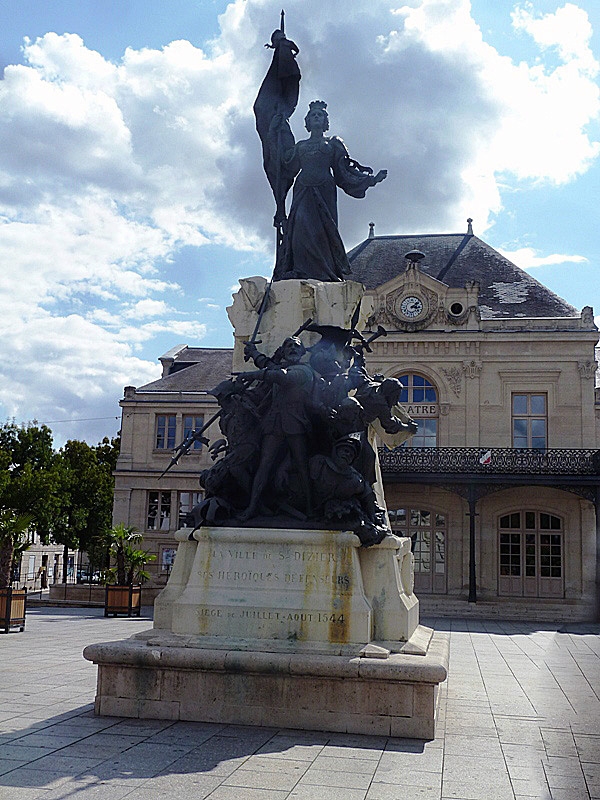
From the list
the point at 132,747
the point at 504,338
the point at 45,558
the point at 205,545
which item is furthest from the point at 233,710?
the point at 45,558

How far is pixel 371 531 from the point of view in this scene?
21.6 ft

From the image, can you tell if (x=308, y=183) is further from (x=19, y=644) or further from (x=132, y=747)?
(x=19, y=644)

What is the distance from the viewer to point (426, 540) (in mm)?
30641

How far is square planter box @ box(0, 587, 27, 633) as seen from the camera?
14.4 m

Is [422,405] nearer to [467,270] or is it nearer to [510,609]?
[467,270]

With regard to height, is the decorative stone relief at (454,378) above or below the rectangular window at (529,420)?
above

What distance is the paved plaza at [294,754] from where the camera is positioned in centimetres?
469

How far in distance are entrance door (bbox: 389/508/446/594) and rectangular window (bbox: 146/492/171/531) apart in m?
11.4

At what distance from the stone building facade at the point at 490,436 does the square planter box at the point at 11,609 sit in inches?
573

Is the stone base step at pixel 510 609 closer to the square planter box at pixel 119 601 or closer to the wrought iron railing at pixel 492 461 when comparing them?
the wrought iron railing at pixel 492 461

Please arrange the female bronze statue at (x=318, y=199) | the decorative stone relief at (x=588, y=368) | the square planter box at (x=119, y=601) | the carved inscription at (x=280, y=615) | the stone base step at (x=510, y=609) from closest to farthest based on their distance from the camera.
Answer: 1. the carved inscription at (x=280, y=615)
2. the female bronze statue at (x=318, y=199)
3. the square planter box at (x=119, y=601)
4. the stone base step at (x=510, y=609)
5. the decorative stone relief at (x=588, y=368)

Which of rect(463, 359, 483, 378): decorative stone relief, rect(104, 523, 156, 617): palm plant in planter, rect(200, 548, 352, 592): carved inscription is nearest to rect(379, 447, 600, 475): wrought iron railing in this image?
rect(463, 359, 483, 378): decorative stone relief

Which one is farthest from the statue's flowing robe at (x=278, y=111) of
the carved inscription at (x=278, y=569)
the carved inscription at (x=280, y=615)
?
the carved inscription at (x=280, y=615)

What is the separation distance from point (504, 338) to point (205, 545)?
26518 mm
